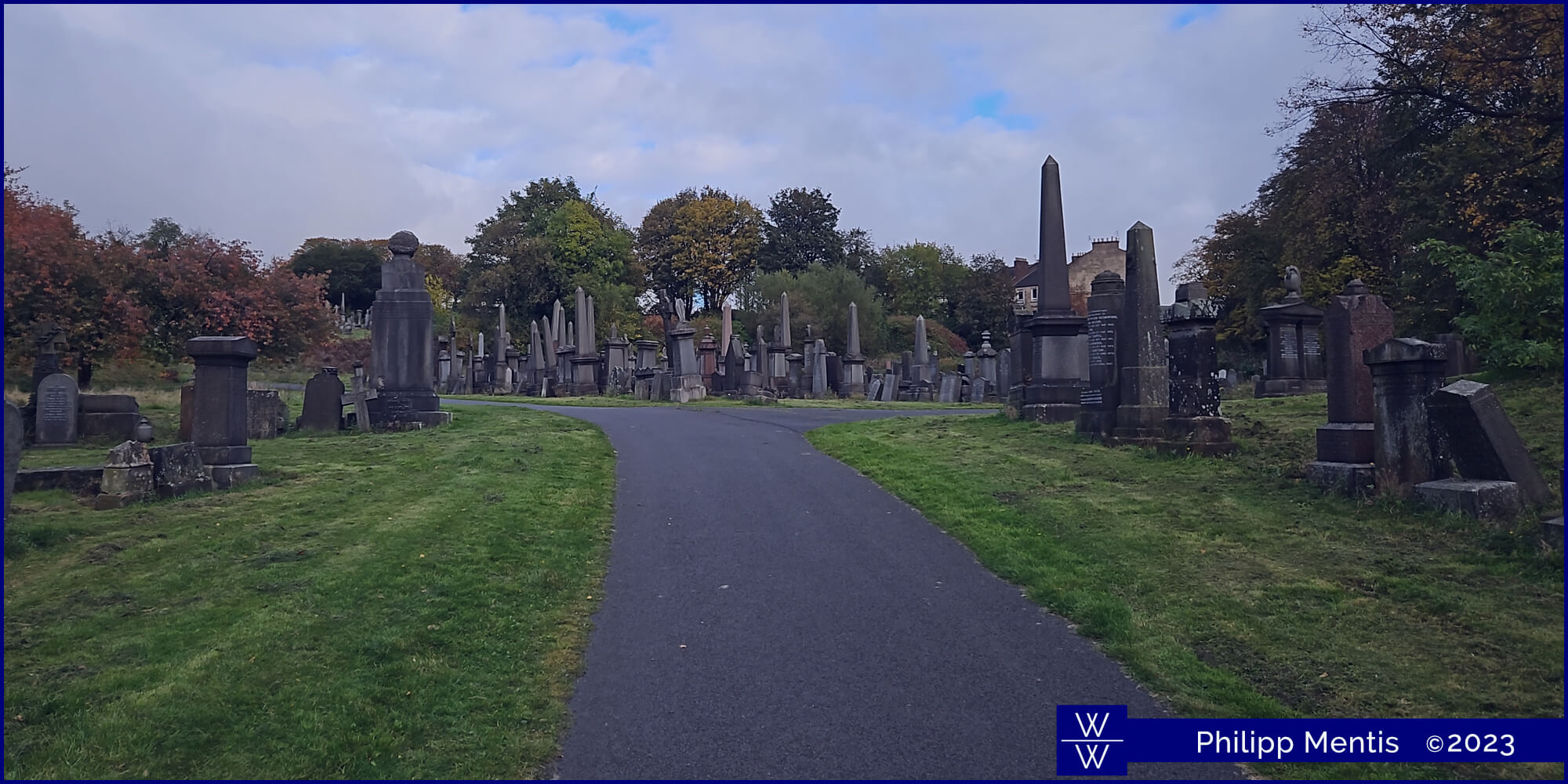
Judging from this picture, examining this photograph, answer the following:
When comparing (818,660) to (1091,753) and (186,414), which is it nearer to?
(1091,753)

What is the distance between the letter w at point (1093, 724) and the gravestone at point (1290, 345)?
63.1ft

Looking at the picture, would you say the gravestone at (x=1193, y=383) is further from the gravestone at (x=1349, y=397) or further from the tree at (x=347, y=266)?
the tree at (x=347, y=266)

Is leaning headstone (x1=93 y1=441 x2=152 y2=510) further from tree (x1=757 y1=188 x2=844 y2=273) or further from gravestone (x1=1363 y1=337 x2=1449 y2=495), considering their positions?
tree (x1=757 y1=188 x2=844 y2=273)

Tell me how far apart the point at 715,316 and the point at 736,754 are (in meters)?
60.1

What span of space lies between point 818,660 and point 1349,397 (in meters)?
7.40

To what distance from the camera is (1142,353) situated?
547 inches

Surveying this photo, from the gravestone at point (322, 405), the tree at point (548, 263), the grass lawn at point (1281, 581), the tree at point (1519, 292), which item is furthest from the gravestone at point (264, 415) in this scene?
the tree at point (548, 263)

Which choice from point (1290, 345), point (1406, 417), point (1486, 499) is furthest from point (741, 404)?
point (1486, 499)

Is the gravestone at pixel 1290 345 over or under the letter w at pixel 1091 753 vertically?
over

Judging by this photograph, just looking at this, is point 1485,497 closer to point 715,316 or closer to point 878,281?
point 715,316

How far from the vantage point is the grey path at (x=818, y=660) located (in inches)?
176

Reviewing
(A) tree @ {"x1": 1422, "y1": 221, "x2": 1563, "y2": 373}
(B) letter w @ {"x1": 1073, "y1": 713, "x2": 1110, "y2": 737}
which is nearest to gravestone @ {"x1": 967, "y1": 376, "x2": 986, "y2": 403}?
(A) tree @ {"x1": 1422, "y1": 221, "x2": 1563, "y2": 373}

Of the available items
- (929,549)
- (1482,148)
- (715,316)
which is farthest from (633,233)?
(929,549)

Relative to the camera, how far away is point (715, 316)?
210 ft
